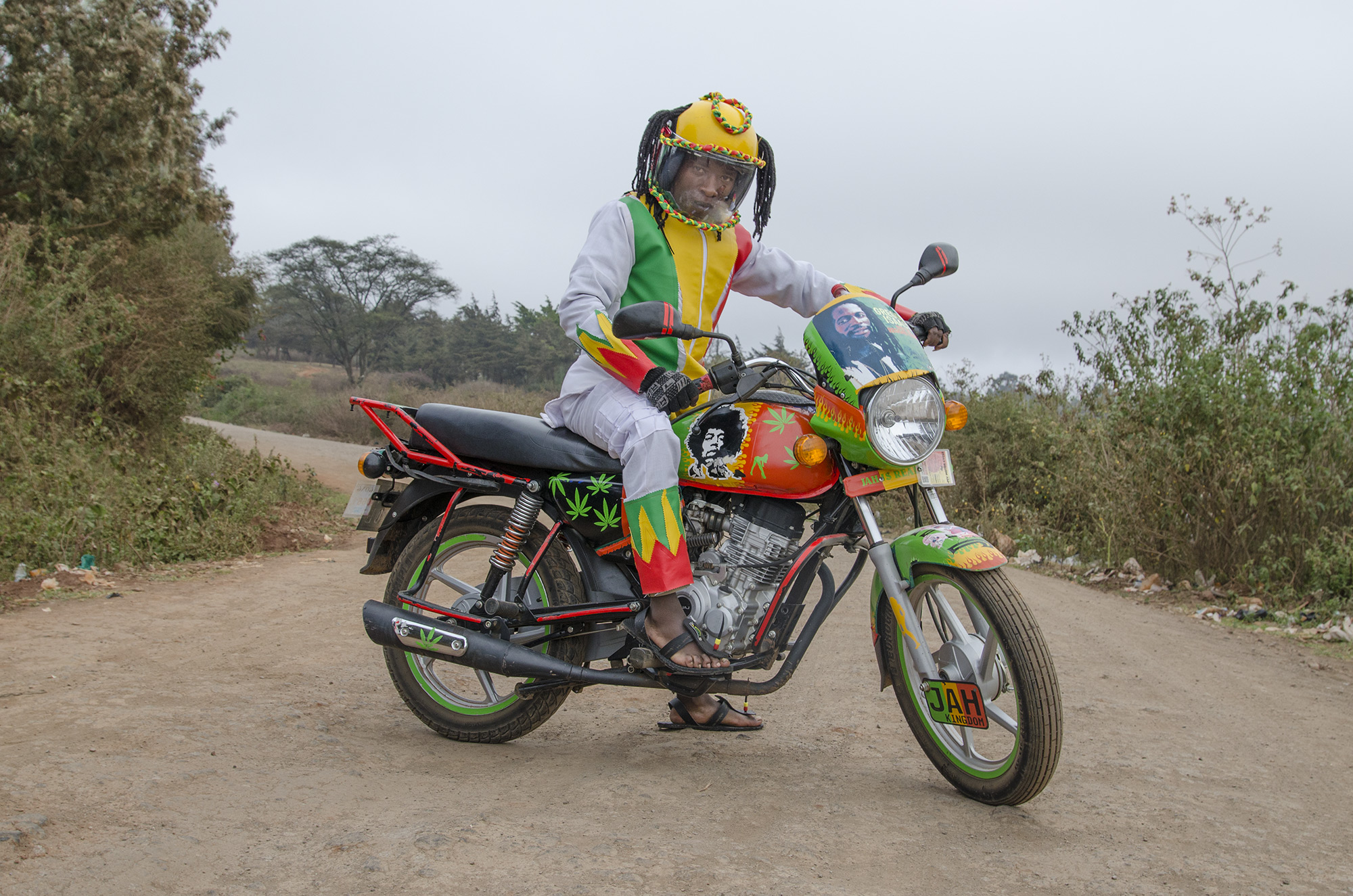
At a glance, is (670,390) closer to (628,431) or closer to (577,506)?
(628,431)

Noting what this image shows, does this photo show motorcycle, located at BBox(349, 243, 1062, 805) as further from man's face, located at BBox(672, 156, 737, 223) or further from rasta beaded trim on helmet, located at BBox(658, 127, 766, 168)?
rasta beaded trim on helmet, located at BBox(658, 127, 766, 168)

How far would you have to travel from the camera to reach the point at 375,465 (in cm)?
367

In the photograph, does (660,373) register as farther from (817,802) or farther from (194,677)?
(194,677)

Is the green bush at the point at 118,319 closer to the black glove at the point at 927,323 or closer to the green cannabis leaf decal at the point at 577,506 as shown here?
the green cannabis leaf decal at the point at 577,506

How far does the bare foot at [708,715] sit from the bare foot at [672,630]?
70 cm

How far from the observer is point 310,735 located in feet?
11.7

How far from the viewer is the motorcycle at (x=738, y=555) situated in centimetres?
296

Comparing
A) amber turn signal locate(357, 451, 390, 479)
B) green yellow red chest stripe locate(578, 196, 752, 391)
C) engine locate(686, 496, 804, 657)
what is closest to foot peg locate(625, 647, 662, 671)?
engine locate(686, 496, 804, 657)

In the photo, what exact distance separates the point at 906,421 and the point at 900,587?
516mm

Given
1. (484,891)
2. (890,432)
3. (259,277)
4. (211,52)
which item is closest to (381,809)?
(484,891)

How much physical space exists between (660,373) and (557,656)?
110 centimetres

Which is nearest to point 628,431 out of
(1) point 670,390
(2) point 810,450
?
(1) point 670,390

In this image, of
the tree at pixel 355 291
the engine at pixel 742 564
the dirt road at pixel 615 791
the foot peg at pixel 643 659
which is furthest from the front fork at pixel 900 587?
the tree at pixel 355 291

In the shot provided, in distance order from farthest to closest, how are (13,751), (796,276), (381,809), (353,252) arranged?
(353,252) → (796,276) → (13,751) → (381,809)
